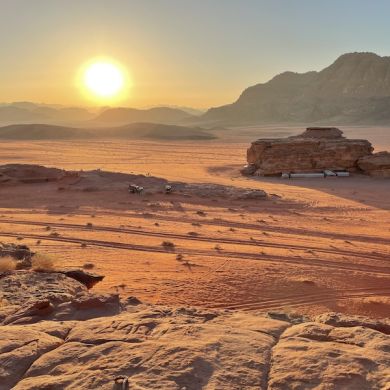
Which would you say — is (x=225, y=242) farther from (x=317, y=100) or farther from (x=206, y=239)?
(x=317, y=100)

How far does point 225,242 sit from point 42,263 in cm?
450

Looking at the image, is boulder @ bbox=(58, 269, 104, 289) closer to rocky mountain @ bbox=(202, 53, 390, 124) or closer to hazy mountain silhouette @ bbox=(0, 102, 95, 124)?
rocky mountain @ bbox=(202, 53, 390, 124)

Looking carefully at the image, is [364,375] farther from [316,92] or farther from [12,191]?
[316,92]

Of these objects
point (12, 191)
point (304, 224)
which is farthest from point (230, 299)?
point (12, 191)

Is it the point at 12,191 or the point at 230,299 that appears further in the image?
the point at 12,191

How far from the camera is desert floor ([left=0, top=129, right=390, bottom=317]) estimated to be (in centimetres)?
793

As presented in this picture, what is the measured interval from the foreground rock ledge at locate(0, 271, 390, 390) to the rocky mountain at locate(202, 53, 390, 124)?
8764cm

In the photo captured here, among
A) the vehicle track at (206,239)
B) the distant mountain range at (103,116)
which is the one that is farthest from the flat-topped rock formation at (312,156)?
the distant mountain range at (103,116)

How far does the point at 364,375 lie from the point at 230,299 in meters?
4.02

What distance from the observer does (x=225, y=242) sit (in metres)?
11.1

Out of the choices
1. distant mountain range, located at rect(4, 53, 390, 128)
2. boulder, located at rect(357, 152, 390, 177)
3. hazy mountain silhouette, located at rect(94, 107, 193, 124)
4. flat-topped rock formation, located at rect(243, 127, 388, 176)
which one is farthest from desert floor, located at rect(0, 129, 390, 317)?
hazy mountain silhouette, located at rect(94, 107, 193, 124)

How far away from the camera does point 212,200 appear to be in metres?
16.7

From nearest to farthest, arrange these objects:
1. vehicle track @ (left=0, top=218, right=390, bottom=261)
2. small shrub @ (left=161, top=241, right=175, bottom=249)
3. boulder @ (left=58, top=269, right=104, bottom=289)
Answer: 1. boulder @ (left=58, top=269, right=104, bottom=289)
2. vehicle track @ (left=0, top=218, right=390, bottom=261)
3. small shrub @ (left=161, top=241, right=175, bottom=249)

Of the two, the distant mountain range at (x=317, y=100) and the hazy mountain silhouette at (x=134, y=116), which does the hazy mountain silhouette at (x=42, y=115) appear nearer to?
the hazy mountain silhouette at (x=134, y=116)
